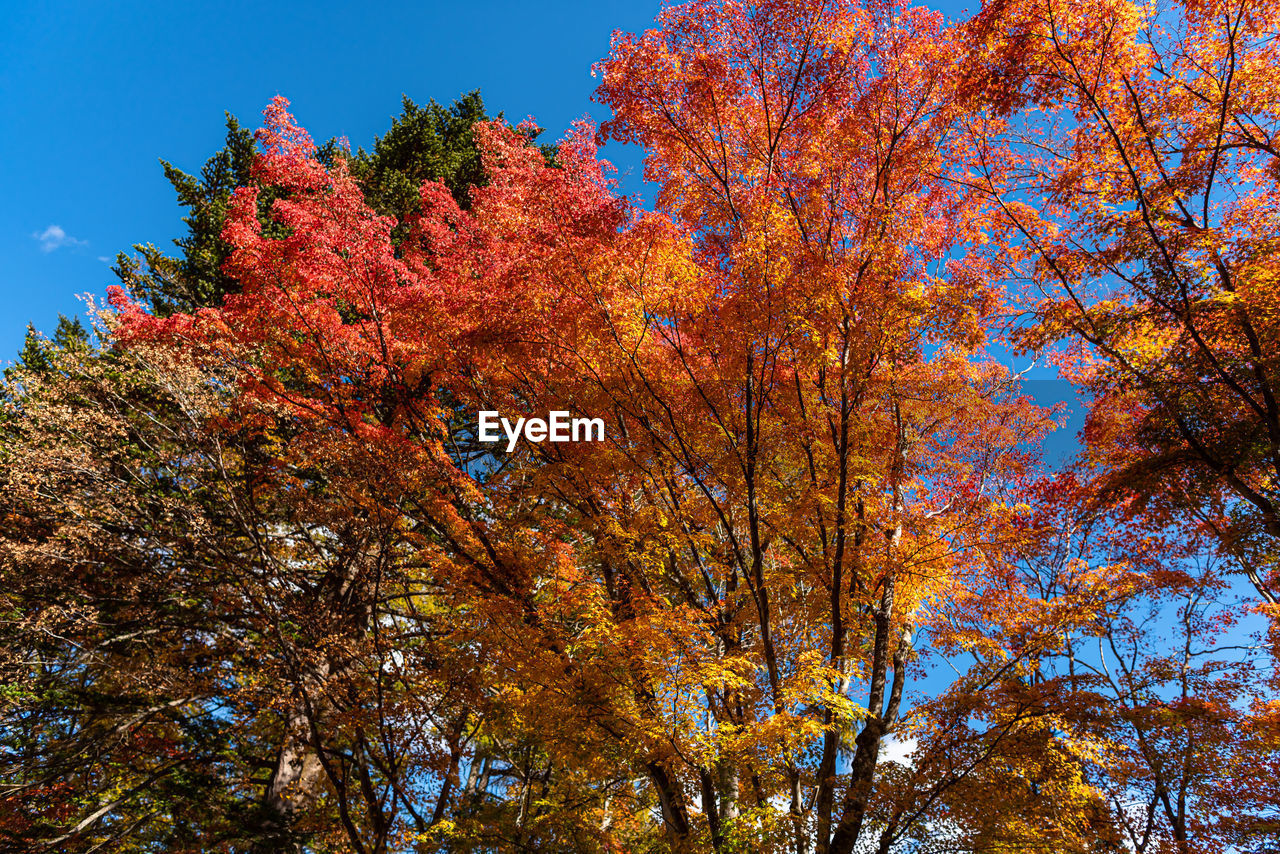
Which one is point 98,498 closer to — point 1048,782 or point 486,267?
point 486,267

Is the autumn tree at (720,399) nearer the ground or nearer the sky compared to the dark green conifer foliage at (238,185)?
nearer the ground

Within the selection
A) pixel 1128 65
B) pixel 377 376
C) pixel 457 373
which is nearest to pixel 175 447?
pixel 377 376

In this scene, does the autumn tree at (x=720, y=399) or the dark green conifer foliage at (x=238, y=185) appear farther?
the dark green conifer foliage at (x=238, y=185)

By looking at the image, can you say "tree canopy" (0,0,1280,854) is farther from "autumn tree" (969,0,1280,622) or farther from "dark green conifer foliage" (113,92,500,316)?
"dark green conifer foliage" (113,92,500,316)

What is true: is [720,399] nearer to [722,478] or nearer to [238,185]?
[722,478]

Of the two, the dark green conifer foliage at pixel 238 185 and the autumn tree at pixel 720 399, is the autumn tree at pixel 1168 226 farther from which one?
the dark green conifer foliage at pixel 238 185

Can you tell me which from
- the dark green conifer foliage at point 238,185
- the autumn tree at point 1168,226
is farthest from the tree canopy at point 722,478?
the dark green conifer foliage at point 238,185

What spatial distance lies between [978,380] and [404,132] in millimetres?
17709

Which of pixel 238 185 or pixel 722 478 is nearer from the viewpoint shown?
pixel 722 478

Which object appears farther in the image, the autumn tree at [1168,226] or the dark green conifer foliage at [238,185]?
the dark green conifer foliage at [238,185]

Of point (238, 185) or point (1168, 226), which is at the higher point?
point (238, 185)

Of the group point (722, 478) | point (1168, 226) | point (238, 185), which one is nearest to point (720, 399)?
point (722, 478)

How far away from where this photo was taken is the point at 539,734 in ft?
25.3

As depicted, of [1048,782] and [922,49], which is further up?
[922,49]
